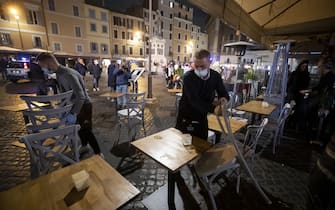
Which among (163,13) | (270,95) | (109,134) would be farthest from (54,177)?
(163,13)

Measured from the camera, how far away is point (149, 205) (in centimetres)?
220

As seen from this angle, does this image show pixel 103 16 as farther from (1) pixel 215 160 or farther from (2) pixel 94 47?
(1) pixel 215 160

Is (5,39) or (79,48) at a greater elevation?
(5,39)

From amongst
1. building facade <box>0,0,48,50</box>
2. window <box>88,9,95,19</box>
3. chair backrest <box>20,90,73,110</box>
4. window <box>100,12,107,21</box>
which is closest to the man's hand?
chair backrest <box>20,90,73,110</box>

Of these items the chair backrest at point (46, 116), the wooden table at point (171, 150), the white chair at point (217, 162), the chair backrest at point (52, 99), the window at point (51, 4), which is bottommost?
the white chair at point (217, 162)

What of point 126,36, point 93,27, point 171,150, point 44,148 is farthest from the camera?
point 126,36

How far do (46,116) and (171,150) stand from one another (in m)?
2.05

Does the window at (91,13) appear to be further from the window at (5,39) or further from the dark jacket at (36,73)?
the dark jacket at (36,73)

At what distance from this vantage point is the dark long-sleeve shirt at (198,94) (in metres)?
2.20

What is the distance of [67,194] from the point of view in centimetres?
125

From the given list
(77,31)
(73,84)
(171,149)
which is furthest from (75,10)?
(171,149)

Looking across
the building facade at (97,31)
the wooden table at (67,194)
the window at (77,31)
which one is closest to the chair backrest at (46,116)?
the wooden table at (67,194)

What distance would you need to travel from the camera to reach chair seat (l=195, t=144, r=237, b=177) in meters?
1.98

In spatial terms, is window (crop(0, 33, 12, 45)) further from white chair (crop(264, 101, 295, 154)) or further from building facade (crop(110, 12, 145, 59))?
white chair (crop(264, 101, 295, 154))
